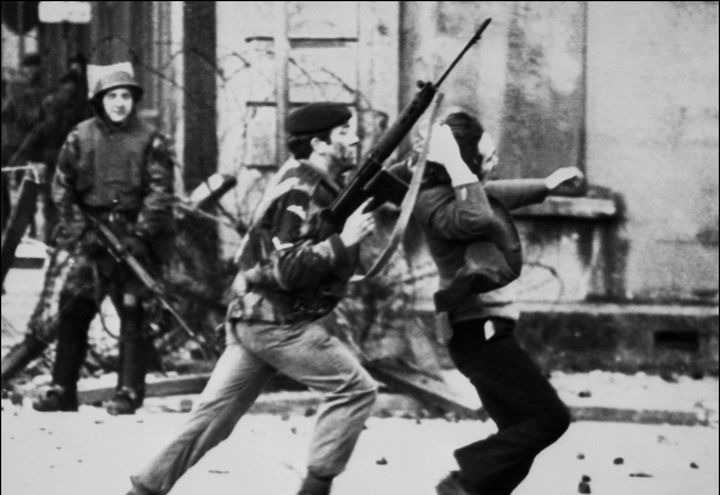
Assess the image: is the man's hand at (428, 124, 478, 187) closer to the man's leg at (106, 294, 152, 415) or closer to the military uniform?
the military uniform

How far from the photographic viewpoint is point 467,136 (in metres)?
7.92

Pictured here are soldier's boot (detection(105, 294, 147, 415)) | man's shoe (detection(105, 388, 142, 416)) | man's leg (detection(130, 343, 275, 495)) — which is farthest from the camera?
soldier's boot (detection(105, 294, 147, 415))

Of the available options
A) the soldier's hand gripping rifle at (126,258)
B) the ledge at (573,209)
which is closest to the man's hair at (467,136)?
the soldier's hand gripping rifle at (126,258)

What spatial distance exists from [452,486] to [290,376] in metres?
0.83

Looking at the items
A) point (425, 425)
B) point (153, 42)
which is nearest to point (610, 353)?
point (425, 425)

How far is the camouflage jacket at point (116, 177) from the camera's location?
10953mm

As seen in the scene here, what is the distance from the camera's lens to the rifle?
23.9 ft

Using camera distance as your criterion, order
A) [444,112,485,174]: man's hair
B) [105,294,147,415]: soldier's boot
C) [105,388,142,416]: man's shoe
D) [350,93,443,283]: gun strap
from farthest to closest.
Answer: [105,294,147,415]: soldier's boot
[105,388,142,416]: man's shoe
[444,112,485,174]: man's hair
[350,93,443,283]: gun strap

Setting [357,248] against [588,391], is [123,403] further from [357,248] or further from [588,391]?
[357,248]

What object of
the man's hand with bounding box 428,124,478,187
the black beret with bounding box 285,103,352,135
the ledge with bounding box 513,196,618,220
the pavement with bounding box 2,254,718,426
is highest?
the black beret with bounding box 285,103,352,135

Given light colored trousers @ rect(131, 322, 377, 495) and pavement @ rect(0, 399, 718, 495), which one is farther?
pavement @ rect(0, 399, 718, 495)

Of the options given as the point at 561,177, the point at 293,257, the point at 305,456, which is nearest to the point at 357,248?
the point at 293,257

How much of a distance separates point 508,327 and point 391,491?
125 centimetres

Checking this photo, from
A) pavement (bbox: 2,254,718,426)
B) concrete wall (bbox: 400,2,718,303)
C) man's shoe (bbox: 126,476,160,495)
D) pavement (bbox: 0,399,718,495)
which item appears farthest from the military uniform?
man's shoe (bbox: 126,476,160,495)
